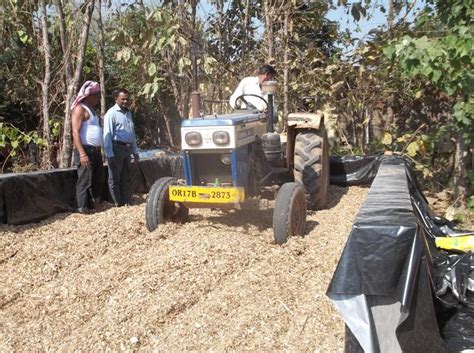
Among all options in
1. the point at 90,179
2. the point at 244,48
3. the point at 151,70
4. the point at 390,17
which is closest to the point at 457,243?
the point at 90,179

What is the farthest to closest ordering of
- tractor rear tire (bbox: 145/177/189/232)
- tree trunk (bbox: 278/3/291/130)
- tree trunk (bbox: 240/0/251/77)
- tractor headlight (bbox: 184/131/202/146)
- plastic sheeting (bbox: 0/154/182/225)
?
tree trunk (bbox: 240/0/251/77), tree trunk (bbox: 278/3/291/130), plastic sheeting (bbox: 0/154/182/225), tractor rear tire (bbox: 145/177/189/232), tractor headlight (bbox: 184/131/202/146)

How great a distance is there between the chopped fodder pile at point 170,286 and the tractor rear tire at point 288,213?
11cm

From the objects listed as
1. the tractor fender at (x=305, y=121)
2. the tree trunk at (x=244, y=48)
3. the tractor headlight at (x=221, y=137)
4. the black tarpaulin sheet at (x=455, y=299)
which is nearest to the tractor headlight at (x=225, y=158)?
the tractor headlight at (x=221, y=137)

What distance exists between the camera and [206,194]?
14.6 ft

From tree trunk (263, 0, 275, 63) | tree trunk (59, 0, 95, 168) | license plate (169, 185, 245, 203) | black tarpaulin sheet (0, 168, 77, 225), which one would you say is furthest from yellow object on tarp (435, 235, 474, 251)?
tree trunk (263, 0, 275, 63)

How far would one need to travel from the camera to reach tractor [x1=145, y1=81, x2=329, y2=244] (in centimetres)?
445

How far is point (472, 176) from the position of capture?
4336 millimetres

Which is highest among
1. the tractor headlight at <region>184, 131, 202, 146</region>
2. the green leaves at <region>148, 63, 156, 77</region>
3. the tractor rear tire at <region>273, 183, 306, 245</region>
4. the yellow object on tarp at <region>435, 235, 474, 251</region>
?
the green leaves at <region>148, 63, 156, 77</region>

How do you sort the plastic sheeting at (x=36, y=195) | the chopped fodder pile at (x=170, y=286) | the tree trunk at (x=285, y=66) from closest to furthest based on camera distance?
the chopped fodder pile at (x=170, y=286) → the plastic sheeting at (x=36, y=195) → the tree trunk at (x=285, y=66)

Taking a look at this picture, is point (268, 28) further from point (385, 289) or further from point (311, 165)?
point (385, 289)

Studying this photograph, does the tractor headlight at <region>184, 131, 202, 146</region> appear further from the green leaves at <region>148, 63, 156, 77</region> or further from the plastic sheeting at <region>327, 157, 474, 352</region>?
the green leaves at <region>148, 63, 156, 77</region>

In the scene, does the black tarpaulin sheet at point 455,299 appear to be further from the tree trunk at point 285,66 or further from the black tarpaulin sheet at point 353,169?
the tree trunk at point 285,66

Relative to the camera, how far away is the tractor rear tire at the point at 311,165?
18.0 ft

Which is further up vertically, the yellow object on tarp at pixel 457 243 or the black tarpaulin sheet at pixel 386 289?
the black tarpaulin sheet at pixel 386 289
